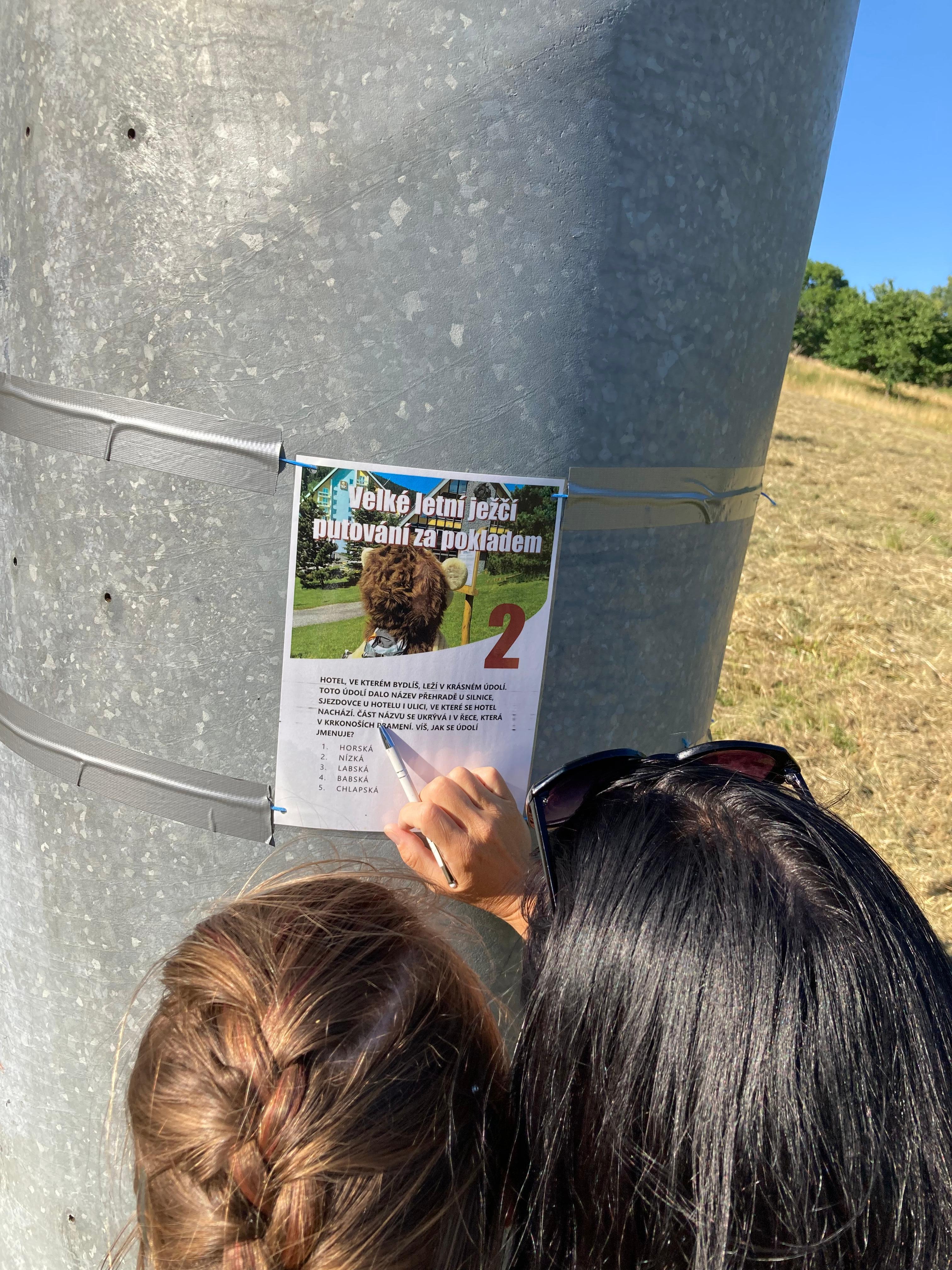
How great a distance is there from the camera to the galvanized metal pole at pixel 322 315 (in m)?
0.89

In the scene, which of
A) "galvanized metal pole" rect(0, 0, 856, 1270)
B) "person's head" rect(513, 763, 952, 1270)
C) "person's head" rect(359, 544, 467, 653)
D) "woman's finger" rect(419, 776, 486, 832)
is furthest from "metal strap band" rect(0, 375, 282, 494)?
"person's head" rect(513, 763, 952, 1270)

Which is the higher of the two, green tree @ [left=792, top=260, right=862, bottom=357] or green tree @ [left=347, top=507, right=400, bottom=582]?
green tree @ [left=792, top=260, right=862, bottom=357]

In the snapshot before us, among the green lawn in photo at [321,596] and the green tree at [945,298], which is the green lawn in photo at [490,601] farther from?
the green tree at [945,298]

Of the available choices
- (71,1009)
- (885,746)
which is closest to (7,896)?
(71,1009)

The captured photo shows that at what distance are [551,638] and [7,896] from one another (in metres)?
0.78

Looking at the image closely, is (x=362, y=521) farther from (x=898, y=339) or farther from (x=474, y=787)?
(x=898, y=339)

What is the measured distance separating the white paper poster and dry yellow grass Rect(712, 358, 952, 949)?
6.94 ft

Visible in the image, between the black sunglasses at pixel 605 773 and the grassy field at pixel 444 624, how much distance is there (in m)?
0.17

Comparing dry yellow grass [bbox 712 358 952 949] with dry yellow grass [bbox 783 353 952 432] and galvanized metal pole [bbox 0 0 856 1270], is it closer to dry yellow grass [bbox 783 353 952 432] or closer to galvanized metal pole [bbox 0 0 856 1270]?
galvanized metal pole [bbox 0 0 856 1270]

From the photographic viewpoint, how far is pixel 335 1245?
76 cm

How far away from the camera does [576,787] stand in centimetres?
101

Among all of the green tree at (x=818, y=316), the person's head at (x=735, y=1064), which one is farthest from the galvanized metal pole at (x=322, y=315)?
the green tree at (x=818, y=316)

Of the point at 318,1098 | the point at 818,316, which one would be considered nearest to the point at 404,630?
the point at 318,1098

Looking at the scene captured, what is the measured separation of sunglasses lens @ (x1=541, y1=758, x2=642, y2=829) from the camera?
99 centimetres
